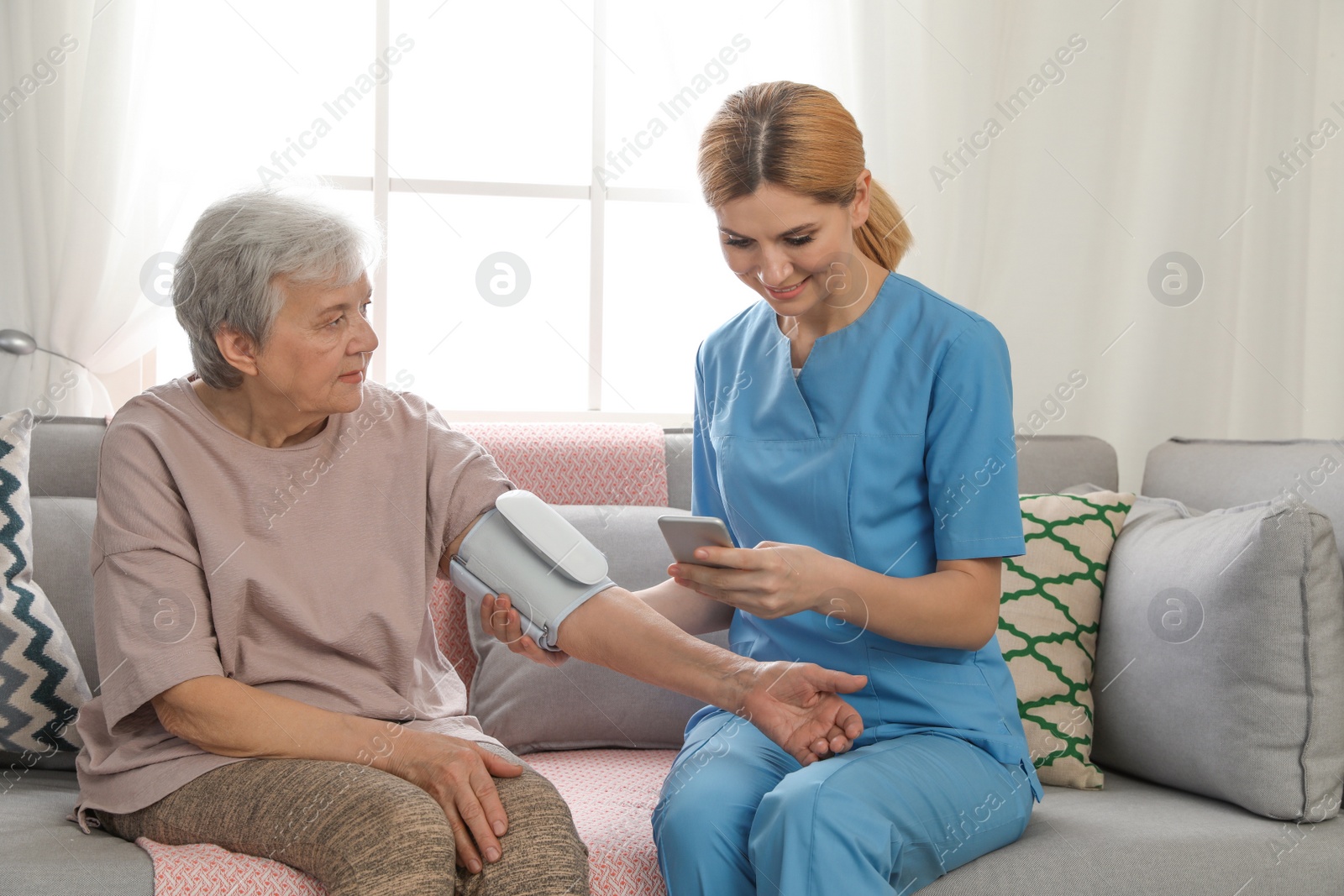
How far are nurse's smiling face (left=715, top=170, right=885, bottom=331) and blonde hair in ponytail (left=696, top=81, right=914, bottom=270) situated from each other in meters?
0.02

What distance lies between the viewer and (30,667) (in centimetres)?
154

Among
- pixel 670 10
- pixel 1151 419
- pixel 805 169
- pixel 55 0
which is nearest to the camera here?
pixel 805 169

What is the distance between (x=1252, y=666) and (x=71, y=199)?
2464 millimetres

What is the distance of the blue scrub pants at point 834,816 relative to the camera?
114 centimetres

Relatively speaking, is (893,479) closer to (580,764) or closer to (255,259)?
(580,764)

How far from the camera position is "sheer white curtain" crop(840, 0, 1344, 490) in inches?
106

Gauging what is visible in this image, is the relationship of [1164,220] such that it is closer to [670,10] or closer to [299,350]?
[670,10]

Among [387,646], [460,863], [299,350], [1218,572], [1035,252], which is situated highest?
[1035,252]

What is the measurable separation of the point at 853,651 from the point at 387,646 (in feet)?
1.97

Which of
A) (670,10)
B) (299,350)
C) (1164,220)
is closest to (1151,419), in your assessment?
(1164,220)

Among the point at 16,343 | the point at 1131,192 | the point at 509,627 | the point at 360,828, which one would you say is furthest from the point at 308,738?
the point at 1131,192

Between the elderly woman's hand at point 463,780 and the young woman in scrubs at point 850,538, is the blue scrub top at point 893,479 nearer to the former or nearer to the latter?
the young woman in scrubs at point 850,538

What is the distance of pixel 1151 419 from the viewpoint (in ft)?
9.41

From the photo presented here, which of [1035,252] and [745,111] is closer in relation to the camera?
[745,111]
